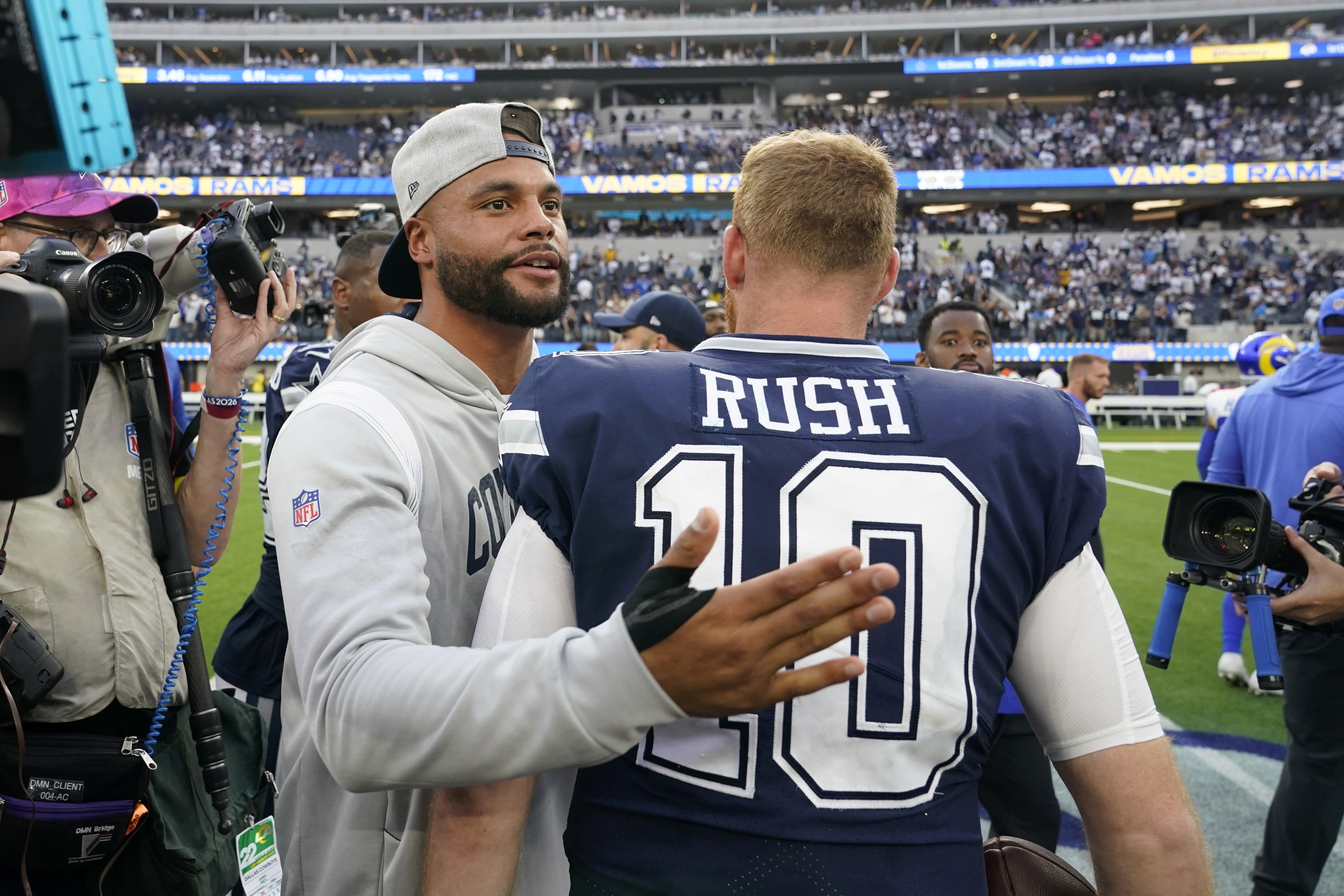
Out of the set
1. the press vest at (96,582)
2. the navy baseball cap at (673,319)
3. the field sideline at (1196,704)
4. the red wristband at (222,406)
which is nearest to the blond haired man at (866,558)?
the press vest at (96,582)

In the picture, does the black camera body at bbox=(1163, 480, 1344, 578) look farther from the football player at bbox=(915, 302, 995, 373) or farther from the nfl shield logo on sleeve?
the nfl shield logo on sleeve

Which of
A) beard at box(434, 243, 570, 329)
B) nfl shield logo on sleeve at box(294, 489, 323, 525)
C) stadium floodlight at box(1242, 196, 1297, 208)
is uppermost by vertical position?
beard at box(434, 243, 570, 329)

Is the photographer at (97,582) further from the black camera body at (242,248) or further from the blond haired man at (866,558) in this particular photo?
the blond haired man at (866,558)

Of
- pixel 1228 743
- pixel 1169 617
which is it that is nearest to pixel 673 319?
pixel 1169 617

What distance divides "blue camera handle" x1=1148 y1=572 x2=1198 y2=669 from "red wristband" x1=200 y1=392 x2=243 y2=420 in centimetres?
237

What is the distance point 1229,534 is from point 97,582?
8.84 ft

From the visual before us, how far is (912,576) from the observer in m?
1.39

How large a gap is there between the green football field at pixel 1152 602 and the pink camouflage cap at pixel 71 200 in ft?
15.3

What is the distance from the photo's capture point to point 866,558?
139 cm

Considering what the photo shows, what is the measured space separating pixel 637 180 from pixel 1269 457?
34.5m

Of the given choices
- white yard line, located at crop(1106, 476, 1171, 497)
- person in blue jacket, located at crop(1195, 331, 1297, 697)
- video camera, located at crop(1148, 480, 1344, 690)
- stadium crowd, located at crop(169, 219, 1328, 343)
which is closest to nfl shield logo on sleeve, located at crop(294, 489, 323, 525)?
video camera, located at crop(1148, 480, 1344, 690)

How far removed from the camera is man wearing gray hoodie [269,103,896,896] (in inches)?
39.3

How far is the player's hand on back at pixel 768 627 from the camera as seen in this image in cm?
97

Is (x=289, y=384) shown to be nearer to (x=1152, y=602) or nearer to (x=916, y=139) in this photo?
(x=1152, y=602)
